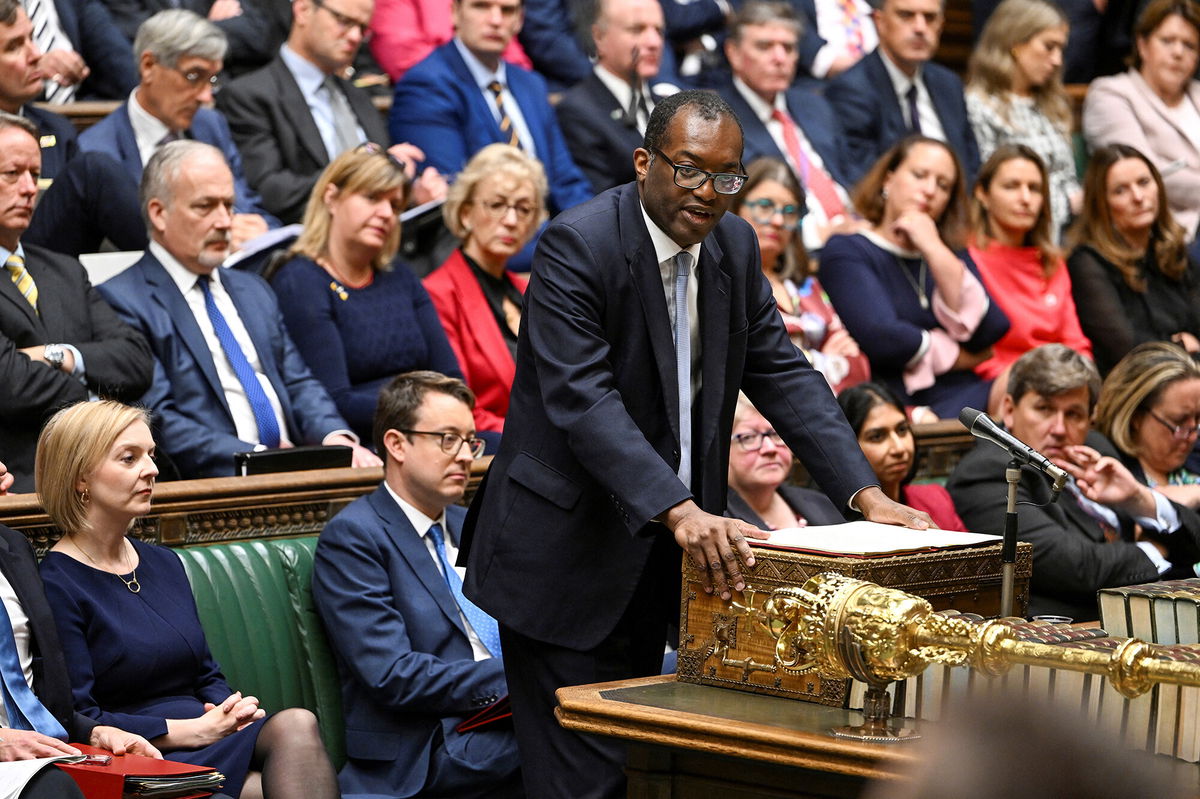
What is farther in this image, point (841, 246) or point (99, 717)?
point (841, 246)

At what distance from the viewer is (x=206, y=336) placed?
13.6 ft

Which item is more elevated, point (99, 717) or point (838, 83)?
point (838, 83)

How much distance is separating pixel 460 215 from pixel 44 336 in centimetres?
141

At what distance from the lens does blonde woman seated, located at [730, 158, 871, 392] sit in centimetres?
521

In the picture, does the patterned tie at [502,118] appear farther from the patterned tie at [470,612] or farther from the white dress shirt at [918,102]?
the patterned tie at [470,612]

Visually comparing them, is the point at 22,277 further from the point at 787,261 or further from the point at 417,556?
the point at 787,261

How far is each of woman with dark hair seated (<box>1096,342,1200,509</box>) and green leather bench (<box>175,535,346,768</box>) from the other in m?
2.14

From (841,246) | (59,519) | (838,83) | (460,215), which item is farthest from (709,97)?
(838,83)

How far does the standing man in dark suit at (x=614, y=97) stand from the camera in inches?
233

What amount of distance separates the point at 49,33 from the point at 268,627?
2.60 m

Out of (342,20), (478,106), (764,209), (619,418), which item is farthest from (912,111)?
(619,418)

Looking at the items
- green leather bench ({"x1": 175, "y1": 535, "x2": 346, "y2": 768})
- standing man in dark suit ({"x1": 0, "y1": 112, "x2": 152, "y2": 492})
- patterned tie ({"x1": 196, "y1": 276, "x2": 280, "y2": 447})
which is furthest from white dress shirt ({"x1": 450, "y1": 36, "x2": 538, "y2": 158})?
green leather bench ({"x1": 175, "y1": 535, "x2": 346, "y2": 768})

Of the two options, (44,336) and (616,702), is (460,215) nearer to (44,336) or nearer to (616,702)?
(44,336)

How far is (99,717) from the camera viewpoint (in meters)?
2.99
